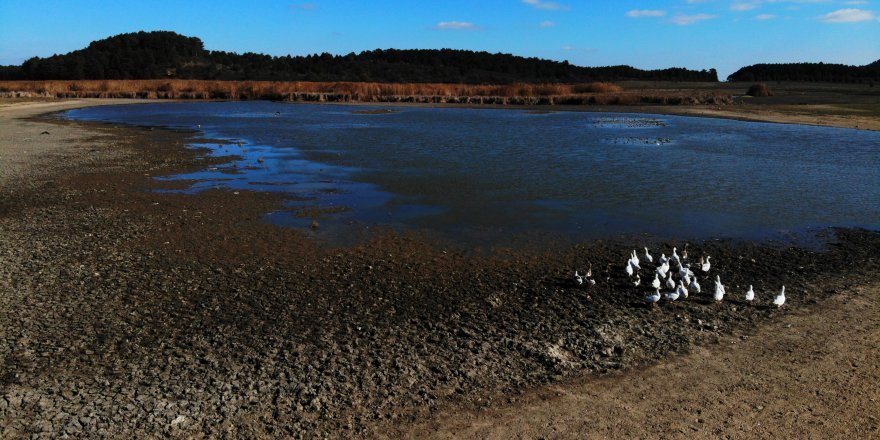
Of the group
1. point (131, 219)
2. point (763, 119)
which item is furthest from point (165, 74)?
point (131, 219)

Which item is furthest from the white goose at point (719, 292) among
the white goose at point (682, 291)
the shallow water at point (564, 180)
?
the shallow water at point (564, 180)

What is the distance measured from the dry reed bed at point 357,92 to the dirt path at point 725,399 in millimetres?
53381

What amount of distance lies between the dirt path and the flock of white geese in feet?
3.67

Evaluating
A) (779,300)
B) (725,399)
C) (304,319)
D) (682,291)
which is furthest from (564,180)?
(725,399)

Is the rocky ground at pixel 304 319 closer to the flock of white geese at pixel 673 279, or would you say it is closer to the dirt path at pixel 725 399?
the flock of white geese at pixel 673 279

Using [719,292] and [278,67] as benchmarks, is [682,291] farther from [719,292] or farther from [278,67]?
[278,67]

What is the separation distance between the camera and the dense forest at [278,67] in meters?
112

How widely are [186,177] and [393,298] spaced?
1101 centimetres

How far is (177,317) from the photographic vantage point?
759cm

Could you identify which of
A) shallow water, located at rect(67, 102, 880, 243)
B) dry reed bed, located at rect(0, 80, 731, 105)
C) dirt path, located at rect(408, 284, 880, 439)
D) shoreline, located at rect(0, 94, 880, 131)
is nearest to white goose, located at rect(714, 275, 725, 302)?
dirt path, located at rect(408, 284, 880, 439)

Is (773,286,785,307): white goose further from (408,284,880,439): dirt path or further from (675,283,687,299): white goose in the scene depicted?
(675,283,687,299): white goose

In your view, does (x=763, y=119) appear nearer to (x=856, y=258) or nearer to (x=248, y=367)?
(x=856, y=258)

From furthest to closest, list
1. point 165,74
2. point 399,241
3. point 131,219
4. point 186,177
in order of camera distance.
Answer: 1. point 165,74
2. point 186,177
3. point 131,219
4. point 399,241

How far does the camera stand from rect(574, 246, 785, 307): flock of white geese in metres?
8.31
